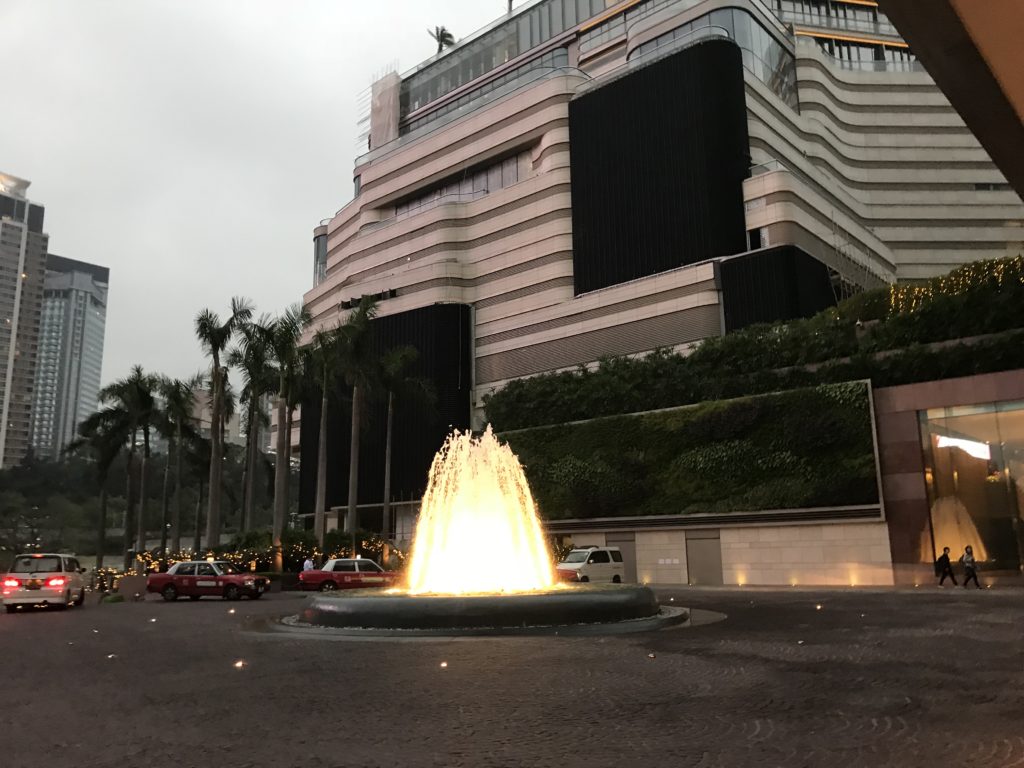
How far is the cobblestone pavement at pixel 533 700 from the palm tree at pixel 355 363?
92.5 feet

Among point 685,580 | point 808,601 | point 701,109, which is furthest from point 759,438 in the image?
point 701,109

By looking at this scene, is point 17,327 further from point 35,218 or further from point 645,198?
point 645,198

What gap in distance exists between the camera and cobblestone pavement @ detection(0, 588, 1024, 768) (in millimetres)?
6266

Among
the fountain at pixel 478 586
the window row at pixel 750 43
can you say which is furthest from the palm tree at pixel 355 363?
the window row at pixel 750 43

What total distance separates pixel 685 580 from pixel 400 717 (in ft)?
99.2

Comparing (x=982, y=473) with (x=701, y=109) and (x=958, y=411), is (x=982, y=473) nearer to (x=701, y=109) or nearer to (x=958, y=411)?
(x=958, y=411)

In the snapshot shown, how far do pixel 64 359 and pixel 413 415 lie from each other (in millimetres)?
124575

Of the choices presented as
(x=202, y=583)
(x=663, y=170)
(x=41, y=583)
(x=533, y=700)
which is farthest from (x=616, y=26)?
(x=533, y=700)

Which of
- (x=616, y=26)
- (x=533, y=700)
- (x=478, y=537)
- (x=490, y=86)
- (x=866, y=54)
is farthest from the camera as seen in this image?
(x=490, y=86)

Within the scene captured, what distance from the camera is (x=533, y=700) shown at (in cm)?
836

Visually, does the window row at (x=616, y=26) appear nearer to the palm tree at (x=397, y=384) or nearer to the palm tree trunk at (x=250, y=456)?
the palm tree at (x=397, y=384)

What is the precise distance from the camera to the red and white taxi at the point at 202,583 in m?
28.7

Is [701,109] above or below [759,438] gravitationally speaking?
above

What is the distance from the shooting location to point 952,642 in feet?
40.9
